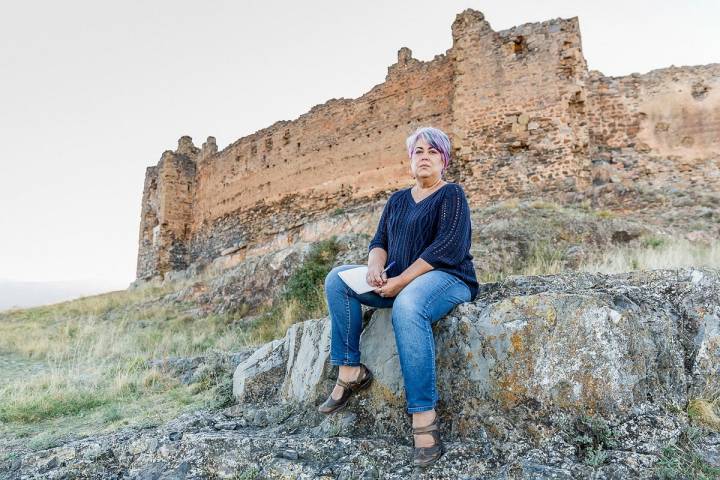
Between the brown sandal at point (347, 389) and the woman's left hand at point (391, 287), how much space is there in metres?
0.44

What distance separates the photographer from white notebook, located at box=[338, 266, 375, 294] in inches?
109

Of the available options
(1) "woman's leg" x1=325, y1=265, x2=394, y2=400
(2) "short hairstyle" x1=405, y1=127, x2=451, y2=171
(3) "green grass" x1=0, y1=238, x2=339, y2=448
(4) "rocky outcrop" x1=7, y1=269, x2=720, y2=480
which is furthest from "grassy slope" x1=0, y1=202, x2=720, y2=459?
(2) "short hairstyle" x1=405, y1=127, x2=451, y2=171

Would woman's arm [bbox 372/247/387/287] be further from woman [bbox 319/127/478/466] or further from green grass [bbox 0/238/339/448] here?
green grass [bbox 0/238/339/448]

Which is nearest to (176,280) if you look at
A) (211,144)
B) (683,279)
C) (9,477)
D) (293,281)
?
(211,144)

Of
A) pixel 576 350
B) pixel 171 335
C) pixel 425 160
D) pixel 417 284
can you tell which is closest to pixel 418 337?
pixel 417 284

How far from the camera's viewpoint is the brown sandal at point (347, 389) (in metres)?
2.73

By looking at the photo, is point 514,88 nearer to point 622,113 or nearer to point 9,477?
point 622,113

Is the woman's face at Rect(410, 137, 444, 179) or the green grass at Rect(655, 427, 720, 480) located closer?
the green grass at Rect(655, 427, 720, 480)

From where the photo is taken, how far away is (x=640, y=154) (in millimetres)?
10758

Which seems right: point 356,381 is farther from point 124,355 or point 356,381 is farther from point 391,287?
point 124,355

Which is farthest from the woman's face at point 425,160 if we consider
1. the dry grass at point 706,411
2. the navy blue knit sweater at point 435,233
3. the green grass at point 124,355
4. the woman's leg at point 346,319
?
the green grass at point 124,355

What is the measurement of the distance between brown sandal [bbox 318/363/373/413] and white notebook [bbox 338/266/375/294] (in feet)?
1.44

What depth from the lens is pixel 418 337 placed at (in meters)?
2.41

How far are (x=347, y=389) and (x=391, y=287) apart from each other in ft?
2.04
